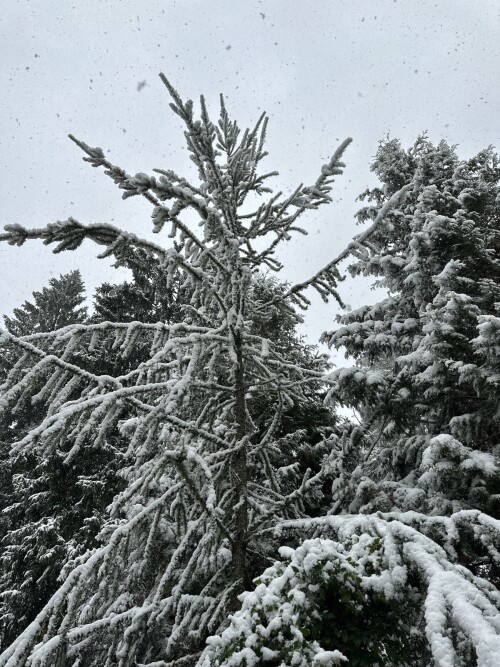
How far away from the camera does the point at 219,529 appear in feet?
13.2

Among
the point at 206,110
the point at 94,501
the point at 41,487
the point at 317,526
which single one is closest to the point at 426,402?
the point at 317,526

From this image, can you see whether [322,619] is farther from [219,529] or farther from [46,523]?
[46,523]

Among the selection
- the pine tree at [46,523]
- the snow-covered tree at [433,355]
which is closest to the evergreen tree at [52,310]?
the pine tree at [46,523]

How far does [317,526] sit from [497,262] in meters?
5.56

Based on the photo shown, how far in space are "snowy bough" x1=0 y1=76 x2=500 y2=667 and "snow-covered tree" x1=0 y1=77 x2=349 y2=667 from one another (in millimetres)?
20

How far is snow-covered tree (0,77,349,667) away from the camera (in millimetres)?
3326

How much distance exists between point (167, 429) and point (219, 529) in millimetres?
1100

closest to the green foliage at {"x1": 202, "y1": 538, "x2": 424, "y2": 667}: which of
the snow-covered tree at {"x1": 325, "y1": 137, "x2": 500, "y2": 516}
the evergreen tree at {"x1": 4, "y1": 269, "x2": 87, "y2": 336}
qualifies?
the snow-covered tree at {"x1": 325, "y1": 137, "x2": 500, "y2": 516}

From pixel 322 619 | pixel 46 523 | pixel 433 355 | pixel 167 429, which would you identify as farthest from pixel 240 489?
pixel 46 523

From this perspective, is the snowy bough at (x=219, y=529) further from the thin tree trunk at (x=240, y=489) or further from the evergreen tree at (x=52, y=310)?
the evergreen tree at (x=52, y=310)

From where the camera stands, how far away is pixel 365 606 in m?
2.68

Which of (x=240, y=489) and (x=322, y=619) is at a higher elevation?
(x=240, y=489)

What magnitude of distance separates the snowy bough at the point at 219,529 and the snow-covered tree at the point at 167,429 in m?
0.02

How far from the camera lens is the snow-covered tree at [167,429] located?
3.33 meters
